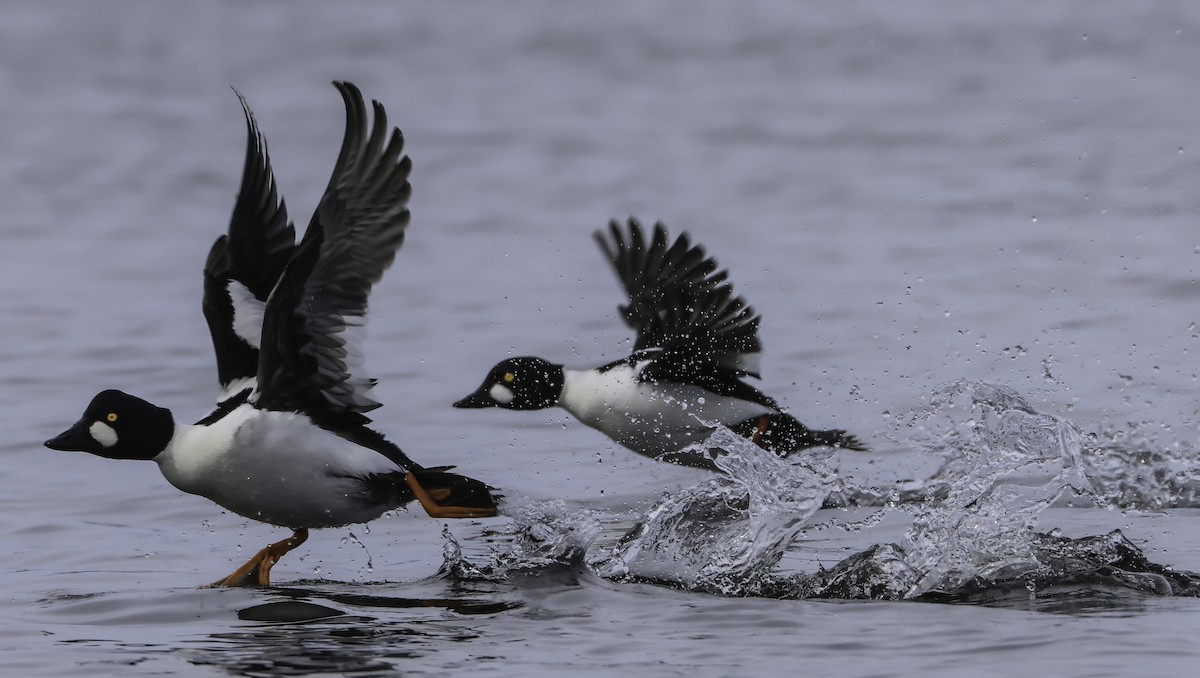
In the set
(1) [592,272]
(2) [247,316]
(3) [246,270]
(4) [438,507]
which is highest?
(1) [592,272]

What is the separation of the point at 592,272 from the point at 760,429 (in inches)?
193

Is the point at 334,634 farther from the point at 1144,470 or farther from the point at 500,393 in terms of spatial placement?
the point at 1144,470

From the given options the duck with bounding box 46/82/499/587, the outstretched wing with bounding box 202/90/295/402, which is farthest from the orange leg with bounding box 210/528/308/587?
the outstretched wing with bounding box 202/90/295/402

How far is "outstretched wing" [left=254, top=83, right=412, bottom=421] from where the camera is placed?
6.46 m

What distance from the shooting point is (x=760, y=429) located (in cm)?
810

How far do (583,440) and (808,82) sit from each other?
14.6 m

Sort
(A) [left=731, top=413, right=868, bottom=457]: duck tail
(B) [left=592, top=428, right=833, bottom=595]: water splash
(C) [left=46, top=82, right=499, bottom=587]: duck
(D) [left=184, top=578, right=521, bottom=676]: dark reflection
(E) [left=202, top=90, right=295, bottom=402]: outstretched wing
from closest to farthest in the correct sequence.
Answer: (D) [left=184, top=578, right=521, bottom=676]: dark reflection → (B) [left=592, top=428, right=833, bottom=595]: water splash → (C) [left=46, top=82, right=499, bottom=587]: duck → (E) [left=202, top=90, right=295, bottom=402]: outstretched wing → (A) [left=731, top=413, right=868, bottom=457]: duck tail

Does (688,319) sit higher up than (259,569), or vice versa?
(688,319)

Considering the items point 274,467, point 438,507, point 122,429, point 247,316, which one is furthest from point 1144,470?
point 122,429

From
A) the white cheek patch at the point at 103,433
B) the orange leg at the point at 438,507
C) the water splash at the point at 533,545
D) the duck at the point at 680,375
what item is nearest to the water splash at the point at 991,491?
the duck at the point at 680,375

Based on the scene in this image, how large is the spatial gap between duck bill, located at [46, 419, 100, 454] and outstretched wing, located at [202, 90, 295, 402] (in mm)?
680

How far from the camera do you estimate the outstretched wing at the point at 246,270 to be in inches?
287

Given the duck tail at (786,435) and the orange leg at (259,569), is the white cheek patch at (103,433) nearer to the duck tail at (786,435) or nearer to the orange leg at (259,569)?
the orange leg at (259,569)

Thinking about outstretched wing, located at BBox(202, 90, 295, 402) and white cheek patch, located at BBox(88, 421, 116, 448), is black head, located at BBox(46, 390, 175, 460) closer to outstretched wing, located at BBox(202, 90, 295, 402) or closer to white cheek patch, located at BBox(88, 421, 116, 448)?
white cheek patch, located at BBox(88, 421, 116, 448)
